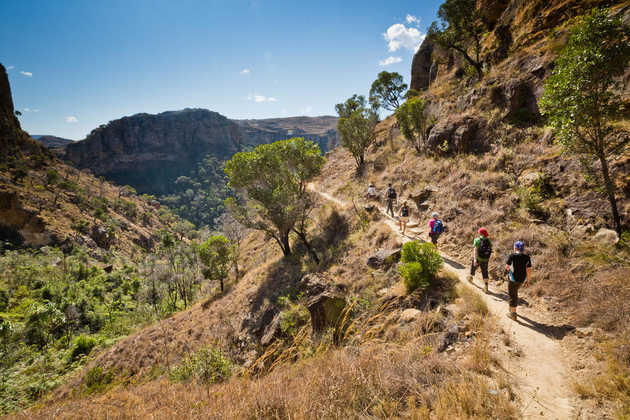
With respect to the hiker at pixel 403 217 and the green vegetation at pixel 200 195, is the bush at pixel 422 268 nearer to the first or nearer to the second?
the hiker at pixel 403 217

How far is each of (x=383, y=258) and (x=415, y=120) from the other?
1353 cm

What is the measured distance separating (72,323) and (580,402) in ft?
150

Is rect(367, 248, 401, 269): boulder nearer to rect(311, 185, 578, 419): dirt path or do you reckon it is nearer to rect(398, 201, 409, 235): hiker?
rect(398, 201, 409, 235): hiker

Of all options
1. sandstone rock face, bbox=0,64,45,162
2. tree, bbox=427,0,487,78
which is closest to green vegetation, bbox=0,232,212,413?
tree, bbox=427,0,487,78

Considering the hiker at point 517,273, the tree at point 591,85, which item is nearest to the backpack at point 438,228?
the hiker at point 517,273

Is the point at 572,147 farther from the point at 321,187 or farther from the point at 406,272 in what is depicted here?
the point at 321,187

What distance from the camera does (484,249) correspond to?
6668mm

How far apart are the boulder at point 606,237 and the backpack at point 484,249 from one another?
8.74 ft

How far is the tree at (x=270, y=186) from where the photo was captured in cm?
1628

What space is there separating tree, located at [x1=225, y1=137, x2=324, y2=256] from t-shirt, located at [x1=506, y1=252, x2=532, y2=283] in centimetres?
1256

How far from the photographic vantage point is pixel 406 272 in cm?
697

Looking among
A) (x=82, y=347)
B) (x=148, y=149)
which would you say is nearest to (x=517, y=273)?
(x=82, y=347)

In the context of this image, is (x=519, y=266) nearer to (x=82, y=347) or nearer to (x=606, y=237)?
(x=606, y=237)

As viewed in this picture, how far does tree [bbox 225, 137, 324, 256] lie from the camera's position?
16.3 meters
